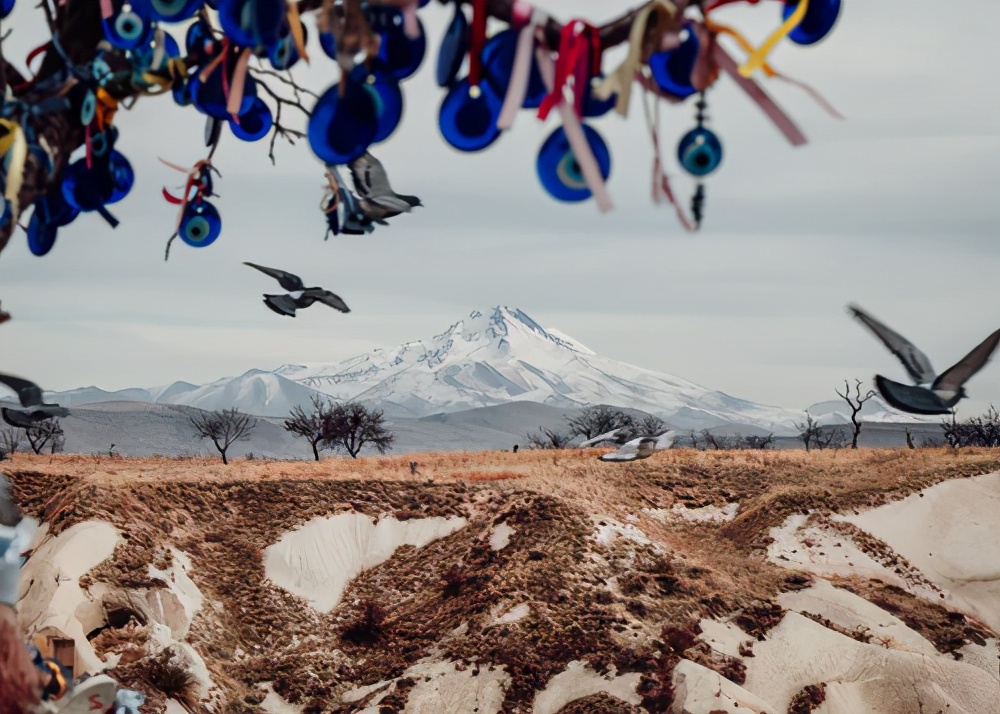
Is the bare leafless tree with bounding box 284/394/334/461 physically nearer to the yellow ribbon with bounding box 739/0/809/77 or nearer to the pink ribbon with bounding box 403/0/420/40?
the pink ribbon with bounding box 403/0/420/40

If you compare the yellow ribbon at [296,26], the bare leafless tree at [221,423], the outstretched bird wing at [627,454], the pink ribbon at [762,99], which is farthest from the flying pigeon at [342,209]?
the bare leafless tree at [221,423]

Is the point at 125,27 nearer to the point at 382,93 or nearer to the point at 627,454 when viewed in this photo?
the point at 382,93

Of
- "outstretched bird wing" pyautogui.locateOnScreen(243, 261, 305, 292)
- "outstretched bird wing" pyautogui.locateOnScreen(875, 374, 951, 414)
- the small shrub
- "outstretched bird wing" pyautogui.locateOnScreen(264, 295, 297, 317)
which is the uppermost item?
"outstretched bird wing" pyautogui.locateOnScreen(243, 261, 305, 292)

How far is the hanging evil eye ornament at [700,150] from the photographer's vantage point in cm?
301

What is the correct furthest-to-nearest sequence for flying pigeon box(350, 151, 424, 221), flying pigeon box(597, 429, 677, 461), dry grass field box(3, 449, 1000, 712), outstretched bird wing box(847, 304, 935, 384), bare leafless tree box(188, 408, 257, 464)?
bare leafless tree box(188, 408, 257, 464), flying pigeon box(597, 429, 677, 461), dry grass field box(3, 449, 1000, 712), outstretched bird wing box(847, 304, 935, 384), flying pigeon box(350, 151, 424, 221)

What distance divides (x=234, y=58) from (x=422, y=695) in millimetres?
14924

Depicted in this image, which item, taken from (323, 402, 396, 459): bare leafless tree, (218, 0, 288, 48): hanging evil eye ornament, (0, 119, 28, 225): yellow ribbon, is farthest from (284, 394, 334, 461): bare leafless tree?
(218, 0, 288, 48): hanging evil eye ornament

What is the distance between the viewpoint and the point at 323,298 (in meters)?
5.01

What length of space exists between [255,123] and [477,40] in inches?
68.5

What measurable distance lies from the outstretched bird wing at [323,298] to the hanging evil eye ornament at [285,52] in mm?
1544

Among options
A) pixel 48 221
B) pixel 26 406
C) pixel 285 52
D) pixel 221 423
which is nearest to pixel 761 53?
pixel 285 52

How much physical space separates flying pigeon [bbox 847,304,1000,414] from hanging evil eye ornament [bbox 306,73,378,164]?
282cm

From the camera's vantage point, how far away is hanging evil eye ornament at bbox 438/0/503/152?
294cm

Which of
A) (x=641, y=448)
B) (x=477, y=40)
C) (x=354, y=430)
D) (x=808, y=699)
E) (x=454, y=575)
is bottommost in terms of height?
(x=808, y=699)
